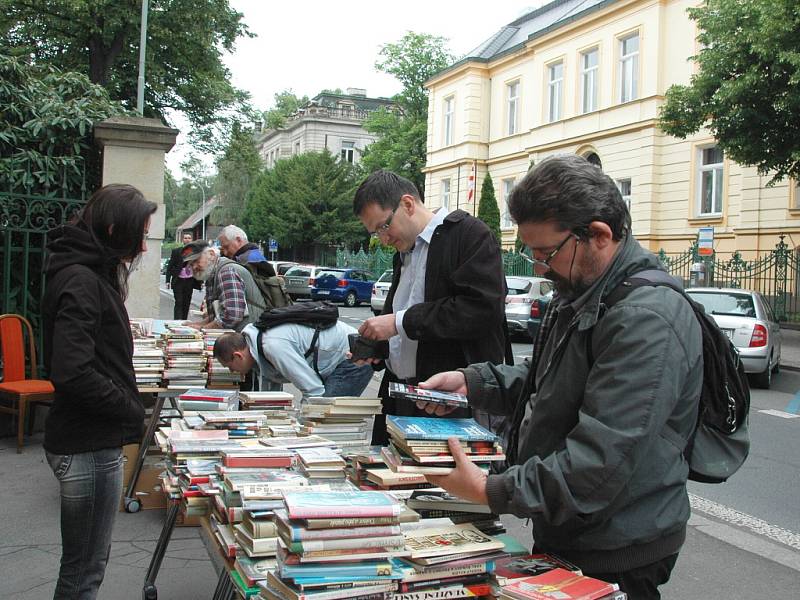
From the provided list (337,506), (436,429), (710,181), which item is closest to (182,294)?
(436,429)

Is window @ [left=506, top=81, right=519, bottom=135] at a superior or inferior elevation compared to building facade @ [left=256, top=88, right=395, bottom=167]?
inferior

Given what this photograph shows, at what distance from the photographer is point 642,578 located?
2.01 metres

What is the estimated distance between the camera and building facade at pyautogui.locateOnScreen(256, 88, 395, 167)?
68938 mm

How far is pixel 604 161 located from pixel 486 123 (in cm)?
977

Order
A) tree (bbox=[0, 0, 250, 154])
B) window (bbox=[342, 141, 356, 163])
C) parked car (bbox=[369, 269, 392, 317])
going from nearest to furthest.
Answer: tree (bbox=[0, 0, 250, 154]) → parked car (bbox=[369, 269, 392, 317]) → window (bbox=[342, 141, 356, 163])

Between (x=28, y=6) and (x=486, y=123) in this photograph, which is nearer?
(x=28, y=6)

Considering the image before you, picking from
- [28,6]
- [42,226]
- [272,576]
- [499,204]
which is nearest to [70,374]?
[272,576]

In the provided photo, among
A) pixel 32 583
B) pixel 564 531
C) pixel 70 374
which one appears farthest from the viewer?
pixel 32 583

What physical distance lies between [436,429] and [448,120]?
40145mm

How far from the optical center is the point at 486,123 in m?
38.8

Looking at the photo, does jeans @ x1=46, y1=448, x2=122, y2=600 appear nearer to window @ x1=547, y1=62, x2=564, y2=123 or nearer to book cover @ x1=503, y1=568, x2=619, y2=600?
book cover @ x1=503, y1=568, x2=619, y2=600

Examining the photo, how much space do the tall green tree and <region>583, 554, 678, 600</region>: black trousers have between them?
47.5 meters

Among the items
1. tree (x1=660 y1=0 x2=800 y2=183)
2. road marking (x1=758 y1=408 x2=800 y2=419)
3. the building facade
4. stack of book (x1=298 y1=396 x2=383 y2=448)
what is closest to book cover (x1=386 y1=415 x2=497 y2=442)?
stack of book (x1=298 y1=396 x2=383 y2=448)

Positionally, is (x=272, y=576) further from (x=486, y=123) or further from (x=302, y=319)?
(x=486, y=123)
